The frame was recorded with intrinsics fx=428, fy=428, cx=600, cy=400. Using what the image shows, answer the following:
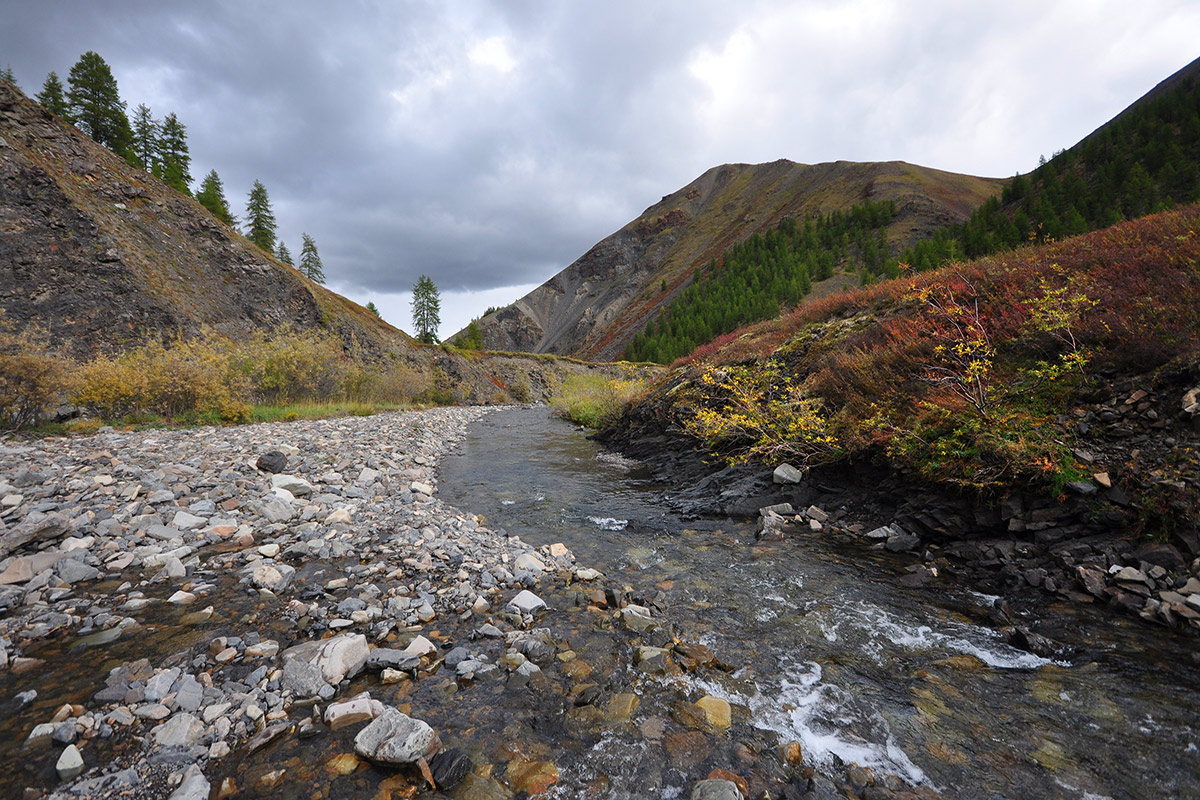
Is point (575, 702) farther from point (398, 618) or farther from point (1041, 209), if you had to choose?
point (1041, 209)

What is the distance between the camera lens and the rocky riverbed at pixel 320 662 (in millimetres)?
2785

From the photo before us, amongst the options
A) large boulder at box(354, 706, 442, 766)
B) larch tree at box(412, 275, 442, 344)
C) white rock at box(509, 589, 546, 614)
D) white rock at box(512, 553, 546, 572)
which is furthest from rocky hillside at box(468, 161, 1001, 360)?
large boulder at box(354, 706, 442, 766)

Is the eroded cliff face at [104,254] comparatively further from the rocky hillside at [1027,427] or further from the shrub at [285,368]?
the rocky hillside at [1027,427]

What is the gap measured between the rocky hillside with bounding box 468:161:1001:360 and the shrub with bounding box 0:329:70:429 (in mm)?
94460

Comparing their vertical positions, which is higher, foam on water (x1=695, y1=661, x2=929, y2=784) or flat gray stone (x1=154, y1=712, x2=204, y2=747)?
flat gray stone (x1=154, y1=712, x2=204, y2=747)

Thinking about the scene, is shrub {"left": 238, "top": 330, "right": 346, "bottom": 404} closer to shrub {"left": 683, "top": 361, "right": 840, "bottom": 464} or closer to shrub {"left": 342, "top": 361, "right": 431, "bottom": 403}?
shrub {"left": 342, "top": 361, "right": 431, "bottom": 403}

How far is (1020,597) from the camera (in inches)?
194

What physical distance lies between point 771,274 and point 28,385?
94055 mm

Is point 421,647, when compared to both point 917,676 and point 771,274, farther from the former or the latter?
point 771,274

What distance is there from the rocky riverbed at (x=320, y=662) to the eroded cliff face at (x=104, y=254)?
24121 millimetres

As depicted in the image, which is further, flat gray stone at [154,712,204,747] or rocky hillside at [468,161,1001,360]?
rocky hillside at [468,161,1001,360]

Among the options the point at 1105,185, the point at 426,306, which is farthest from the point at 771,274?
the point at 426,306

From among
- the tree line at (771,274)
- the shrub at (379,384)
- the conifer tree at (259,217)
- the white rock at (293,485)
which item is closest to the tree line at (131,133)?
the conifer tree at (259,217)

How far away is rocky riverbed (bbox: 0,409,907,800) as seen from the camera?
2.79m
